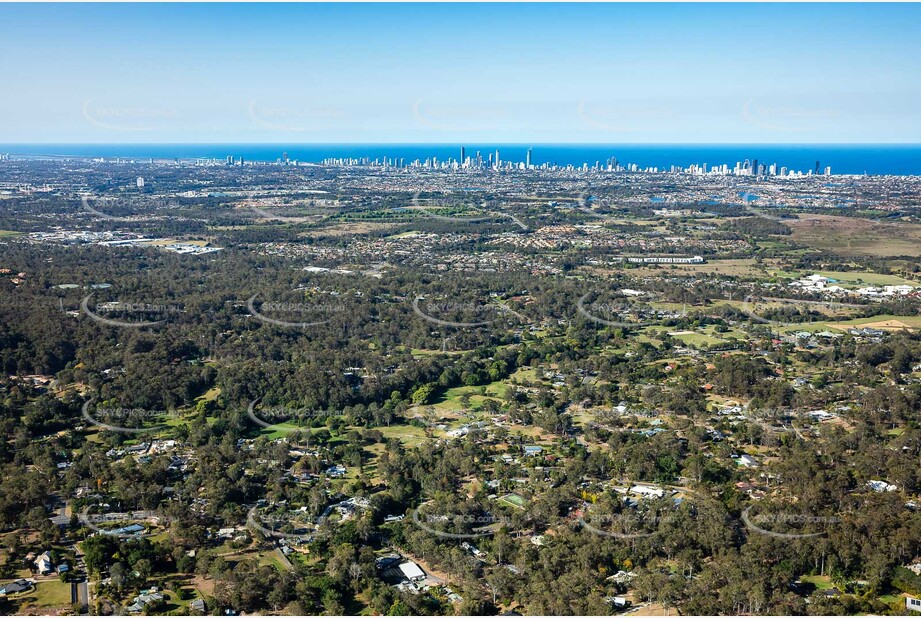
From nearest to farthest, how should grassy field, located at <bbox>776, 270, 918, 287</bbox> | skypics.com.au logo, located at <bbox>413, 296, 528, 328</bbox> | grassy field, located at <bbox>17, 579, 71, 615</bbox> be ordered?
grassy field, located at <bbox>17, 579, 71, 615</bbox> → skypics.com.au logo, located at <bbox>413, 296, 528, 328</bbox> → grassy field, located at <bbox>776, 270, 918, 287</bbox>

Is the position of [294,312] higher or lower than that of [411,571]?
higher

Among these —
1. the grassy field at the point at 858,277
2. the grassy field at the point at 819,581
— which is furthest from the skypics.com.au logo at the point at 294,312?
the grassy field at the point at 858,277

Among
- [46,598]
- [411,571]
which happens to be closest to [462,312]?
[411,571]

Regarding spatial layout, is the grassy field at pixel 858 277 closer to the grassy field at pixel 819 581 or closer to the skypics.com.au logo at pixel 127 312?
the grassy field at pixel 819 581

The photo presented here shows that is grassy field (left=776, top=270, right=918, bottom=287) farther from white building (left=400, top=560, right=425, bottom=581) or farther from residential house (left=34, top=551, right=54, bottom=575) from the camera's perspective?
residential house (left=34, top=551, right=54, bottom=575)

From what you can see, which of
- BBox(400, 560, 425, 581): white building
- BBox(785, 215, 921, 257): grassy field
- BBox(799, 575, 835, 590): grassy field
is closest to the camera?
BBox(799, 575, 835, 590): grassy field

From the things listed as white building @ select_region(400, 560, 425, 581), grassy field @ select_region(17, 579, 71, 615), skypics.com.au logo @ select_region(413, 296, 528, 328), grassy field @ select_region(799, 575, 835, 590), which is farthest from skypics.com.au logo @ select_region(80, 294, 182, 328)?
grassy field @ select_region(799, 575, 835, 590)

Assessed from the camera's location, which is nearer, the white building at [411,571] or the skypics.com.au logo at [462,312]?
the white building at [411,571]

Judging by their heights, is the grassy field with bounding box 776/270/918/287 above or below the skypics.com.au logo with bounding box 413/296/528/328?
above

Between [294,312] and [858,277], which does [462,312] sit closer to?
[294,312]

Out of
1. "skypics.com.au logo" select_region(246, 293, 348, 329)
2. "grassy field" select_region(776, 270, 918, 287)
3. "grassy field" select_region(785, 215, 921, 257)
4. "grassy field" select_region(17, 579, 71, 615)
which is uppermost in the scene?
"grassy field" select_region(785, 215, 921, 257)

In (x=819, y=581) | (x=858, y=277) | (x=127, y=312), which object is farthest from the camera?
(x=858, y=277)

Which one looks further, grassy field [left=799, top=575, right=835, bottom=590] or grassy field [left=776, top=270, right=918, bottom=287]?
grassy field [left=776, top=270, right=918, bottom=287]
